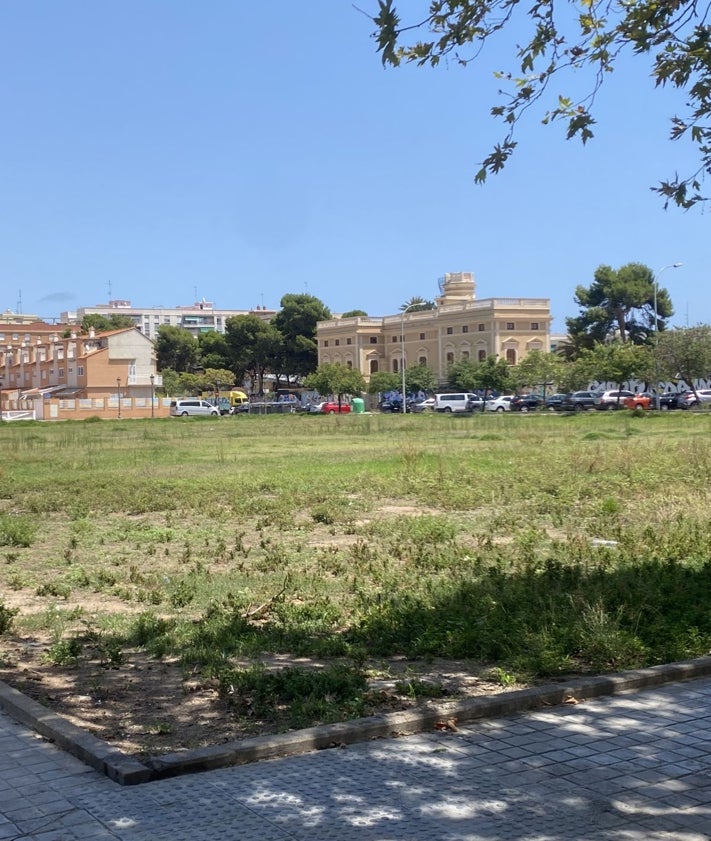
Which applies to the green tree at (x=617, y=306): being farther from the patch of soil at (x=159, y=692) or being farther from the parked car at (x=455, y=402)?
the patch of soil at (x=159, y=692)

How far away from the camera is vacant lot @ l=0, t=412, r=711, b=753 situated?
6188mm

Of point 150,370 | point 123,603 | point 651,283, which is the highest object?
point 651,283

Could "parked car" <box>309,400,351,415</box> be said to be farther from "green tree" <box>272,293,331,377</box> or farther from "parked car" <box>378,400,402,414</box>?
"green tree" <box>272,293,331,377</box>

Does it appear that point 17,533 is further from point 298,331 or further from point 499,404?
point 298,331

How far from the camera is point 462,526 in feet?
45.1

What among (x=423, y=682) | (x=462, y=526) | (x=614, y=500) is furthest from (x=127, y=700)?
(x=614, y=500)

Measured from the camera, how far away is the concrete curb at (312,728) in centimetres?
478

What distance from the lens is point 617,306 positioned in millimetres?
94688

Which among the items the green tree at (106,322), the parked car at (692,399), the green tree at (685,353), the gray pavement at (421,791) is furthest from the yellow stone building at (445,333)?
the gray pavement at (421,791)

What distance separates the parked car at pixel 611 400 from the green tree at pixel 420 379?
24922 millimetres

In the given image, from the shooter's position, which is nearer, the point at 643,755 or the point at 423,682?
the point at 643,755

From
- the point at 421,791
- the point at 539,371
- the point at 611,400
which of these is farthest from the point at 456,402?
the point at 421,791

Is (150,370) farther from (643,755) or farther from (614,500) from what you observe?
(643,755)

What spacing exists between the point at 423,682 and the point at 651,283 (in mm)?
93948
